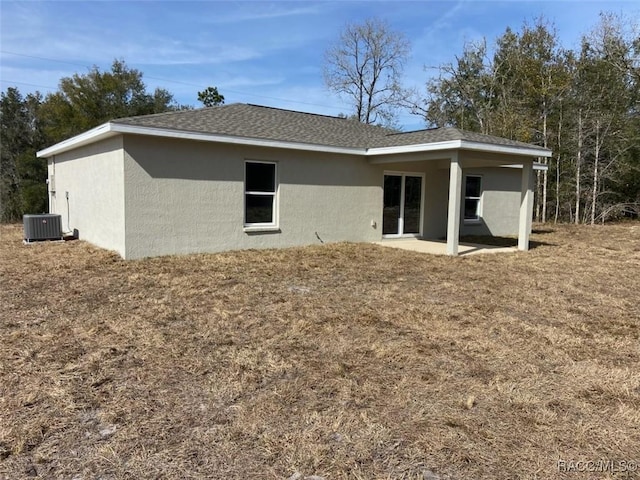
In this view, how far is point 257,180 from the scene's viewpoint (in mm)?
10320

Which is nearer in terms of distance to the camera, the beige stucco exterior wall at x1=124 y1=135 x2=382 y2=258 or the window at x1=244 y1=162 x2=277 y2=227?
the beige stucco exterior wall at x1=124 y1=135 x2=382 y2=258

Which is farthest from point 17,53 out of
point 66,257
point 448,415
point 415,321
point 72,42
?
point 448,415

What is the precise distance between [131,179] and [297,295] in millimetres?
4388

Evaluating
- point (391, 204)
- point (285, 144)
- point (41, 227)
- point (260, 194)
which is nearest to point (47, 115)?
point (41, 227)

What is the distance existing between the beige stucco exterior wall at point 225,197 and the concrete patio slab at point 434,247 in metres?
0.81

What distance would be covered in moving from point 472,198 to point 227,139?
30.5 ft

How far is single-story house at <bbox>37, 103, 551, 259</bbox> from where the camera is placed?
882 cm

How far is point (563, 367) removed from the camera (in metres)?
3.95

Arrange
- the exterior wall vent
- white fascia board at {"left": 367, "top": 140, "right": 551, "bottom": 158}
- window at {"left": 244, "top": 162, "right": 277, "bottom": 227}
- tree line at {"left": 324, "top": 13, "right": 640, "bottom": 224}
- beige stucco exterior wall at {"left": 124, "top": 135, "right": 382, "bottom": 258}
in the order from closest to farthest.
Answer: beige stucco exterior wall at {"left": 124, "top": 135, "right": 382, "bottom": 258} → white fascia board at {"left": 367, "top": 140, "right": 551, "bottom": 158} → window at {"left": 244, "top": 162, "right": 277, "bottom": 227} → the exterior wall vent → tree line at {"left": 324, "top": 13, "right": 640, "bottom": 224}

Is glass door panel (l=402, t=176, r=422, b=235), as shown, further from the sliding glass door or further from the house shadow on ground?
the house shadow on ground

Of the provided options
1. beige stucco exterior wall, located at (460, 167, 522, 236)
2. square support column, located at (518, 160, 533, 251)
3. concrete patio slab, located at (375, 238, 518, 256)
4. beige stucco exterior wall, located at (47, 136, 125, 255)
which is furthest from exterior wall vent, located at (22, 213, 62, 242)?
beige stucco exterior wall, located at (460, 167, 522, 236)

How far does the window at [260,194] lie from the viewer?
10.2m

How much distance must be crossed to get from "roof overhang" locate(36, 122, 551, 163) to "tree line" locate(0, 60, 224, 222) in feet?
43.9

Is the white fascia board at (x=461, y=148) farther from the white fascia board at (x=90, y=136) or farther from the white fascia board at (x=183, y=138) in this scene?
the white fascia board at (x=90, y=136)
